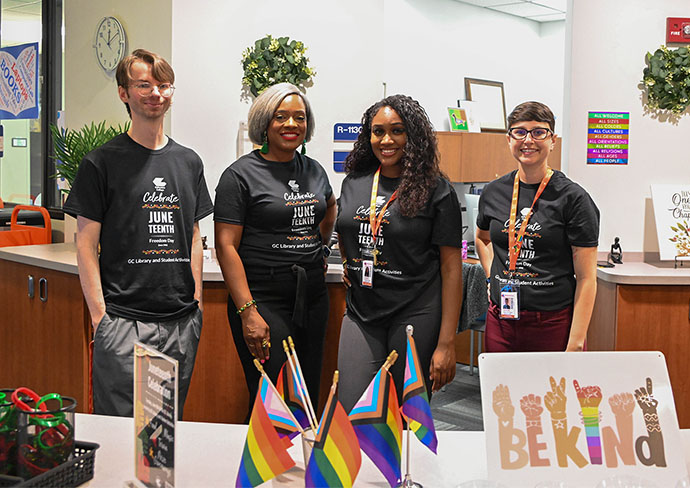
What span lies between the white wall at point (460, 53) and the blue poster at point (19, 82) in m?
3.15

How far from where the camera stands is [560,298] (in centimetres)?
268

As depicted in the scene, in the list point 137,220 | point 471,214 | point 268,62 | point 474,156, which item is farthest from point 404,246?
point 474,156

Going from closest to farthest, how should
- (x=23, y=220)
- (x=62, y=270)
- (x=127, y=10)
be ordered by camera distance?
(x=62, y=270)
(x=127, y=10)
(x=23, y=220)

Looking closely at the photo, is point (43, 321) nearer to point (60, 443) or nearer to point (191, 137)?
point (191, 137)

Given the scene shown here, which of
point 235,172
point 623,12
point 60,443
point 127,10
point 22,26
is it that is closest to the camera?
point 60,443

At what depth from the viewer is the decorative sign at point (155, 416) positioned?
1321mm

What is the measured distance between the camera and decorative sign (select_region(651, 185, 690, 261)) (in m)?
3.82

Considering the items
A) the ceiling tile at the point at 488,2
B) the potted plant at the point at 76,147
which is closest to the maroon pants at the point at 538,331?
the potted plant at the point at 76,147

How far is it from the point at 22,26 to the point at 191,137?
304 centimetres

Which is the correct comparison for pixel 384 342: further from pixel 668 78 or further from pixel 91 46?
pixel 91 46

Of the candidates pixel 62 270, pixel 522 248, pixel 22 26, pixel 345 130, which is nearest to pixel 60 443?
pixel 522 248

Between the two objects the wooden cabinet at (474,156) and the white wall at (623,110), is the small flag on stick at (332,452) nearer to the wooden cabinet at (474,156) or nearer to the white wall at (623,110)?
the white wall at (623,110)

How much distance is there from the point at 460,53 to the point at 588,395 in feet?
22.2

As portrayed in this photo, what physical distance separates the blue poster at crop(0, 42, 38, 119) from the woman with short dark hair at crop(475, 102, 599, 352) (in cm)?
422
